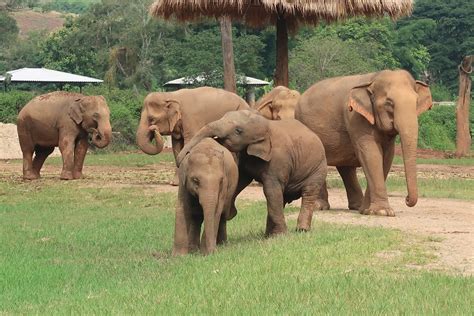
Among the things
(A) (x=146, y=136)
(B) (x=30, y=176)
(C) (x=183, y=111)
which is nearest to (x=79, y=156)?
(B) (x=30, y=176)

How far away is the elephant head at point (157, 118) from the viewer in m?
22.7

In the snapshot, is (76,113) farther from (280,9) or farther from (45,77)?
(45,77)

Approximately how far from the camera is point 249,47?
174ft

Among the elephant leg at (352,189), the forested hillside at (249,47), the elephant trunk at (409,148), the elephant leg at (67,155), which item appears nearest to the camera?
the elephant trunk at (409,148)

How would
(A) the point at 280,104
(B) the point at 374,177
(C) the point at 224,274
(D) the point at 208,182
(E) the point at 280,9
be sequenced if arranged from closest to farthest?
(C) the point at 224,274 < (D) the point at 208,182 < (B) the point at 374,177 < (A) the point at 280,104 < (E) the point at 280,9

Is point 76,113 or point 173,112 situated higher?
point 173,112

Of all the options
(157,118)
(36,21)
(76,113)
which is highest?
(157,118)

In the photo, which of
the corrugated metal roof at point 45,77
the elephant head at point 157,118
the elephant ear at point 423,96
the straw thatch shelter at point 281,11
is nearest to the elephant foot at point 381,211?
the elephant ear at point 423,96

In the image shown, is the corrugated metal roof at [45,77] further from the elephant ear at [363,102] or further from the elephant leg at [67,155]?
the elephant ear at [363,102]

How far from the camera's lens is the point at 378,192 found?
618 inches

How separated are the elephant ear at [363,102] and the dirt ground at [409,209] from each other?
142 centimetres

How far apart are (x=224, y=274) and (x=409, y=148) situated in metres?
5.62

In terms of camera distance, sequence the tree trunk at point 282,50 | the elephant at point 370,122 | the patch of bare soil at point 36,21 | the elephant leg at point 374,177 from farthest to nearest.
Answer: the patch of bare soil at point 36,21 → the tree trunk at point 282,50 → the elephant leg at point 374,177 → the elephant at point 370,122

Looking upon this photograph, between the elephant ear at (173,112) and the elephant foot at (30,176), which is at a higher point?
the elephant ear at (173,112)
